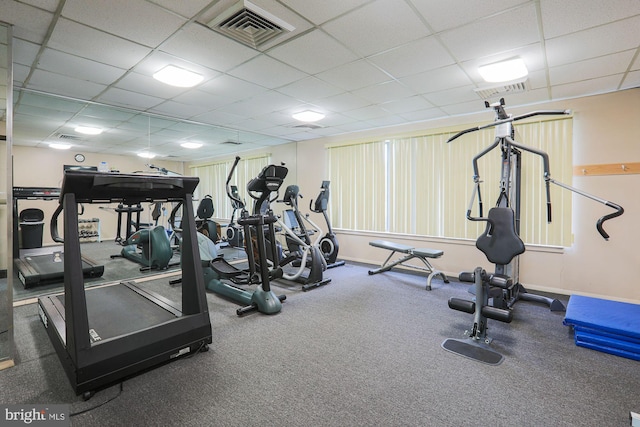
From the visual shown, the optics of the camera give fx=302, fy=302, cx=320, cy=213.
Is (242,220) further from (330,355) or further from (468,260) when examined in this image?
(468,260)

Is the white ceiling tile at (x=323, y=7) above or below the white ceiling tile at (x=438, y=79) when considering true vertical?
below

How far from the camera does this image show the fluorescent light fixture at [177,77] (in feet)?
10.3

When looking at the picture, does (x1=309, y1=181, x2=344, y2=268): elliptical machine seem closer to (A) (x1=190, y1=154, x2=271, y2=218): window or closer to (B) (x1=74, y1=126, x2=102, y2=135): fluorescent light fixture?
(A) (x1=190, y1=154, x2=271, y2=218): window

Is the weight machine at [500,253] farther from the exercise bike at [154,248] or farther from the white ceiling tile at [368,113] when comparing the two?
the exercise bike at [154,248]

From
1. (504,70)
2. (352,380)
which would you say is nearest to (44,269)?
(352,380)

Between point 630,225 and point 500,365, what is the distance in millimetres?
2911

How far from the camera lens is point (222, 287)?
150 inches

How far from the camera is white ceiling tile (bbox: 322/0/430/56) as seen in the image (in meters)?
2.14

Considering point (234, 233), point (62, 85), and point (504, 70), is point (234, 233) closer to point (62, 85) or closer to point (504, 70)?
point (62, 85)

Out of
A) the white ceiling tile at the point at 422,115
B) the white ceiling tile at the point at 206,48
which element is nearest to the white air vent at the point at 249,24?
the white ceiling tile at the point at 206,48

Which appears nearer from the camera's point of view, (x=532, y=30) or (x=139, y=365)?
(x=139, y=365)

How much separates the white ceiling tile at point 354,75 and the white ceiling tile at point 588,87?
2164 mm

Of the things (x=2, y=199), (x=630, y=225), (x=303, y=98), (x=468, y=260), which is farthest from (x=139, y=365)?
(x=630, y=225)

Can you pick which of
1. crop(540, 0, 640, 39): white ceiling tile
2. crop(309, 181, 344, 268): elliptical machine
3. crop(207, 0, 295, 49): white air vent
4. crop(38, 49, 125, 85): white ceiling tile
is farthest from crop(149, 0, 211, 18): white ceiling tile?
crop(309, 181, 344, 268): elliptical machine
